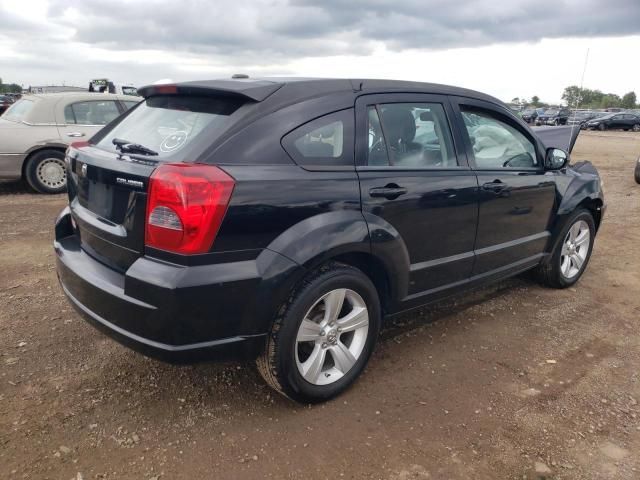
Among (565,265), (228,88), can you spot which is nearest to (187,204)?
(228,88)

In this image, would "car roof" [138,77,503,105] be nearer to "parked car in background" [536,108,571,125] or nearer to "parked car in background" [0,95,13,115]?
"parked car in background" [0,95,13,115]

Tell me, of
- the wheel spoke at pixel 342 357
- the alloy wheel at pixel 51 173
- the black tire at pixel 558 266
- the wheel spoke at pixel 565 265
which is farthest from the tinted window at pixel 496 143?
the alloy wheel at pixel 51 173

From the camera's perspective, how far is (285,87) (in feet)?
8.69

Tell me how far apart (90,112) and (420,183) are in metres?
7.15

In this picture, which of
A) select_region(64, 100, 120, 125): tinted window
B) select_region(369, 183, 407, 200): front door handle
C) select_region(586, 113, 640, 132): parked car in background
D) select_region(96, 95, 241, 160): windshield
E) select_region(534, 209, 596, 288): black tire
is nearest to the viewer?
select_region(96, 95, 241, 160): windshield

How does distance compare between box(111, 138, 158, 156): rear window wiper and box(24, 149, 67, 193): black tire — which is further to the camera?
box(24, 149, 67, 193): black tire

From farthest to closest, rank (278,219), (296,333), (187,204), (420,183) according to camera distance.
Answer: (420,183) → (296,333) → (278,219) → (187,204)

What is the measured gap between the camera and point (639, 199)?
8.96m

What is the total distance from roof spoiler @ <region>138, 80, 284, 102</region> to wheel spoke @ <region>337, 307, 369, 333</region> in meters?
1.23

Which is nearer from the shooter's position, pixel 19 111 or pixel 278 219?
pixel 278 219

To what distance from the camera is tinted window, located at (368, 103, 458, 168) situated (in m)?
2.93

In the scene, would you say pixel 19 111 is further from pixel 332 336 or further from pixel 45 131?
pixel 332 336

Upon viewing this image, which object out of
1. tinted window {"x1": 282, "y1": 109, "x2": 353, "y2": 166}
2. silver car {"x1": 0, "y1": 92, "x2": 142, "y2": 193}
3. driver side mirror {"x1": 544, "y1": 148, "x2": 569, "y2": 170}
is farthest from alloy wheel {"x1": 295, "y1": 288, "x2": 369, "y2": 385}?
silver car {"x1": 0, "y1": 92, "x2": 142, "y2": 193}

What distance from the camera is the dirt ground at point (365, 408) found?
93.0 inches
